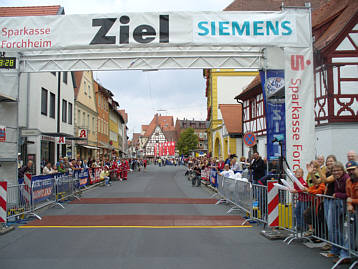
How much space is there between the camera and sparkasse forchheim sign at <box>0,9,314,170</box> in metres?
10.2

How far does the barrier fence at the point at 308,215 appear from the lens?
18.4 ft

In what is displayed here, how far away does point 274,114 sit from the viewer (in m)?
10.4

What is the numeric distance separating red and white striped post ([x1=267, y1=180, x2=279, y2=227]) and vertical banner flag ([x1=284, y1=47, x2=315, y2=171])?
2.10 m

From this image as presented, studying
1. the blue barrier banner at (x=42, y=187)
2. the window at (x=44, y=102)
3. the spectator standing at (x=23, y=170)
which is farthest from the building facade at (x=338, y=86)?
the window at (x=44, y=102)

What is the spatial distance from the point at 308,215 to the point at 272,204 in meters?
0.94

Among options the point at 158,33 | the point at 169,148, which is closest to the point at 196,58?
the point at 158,33

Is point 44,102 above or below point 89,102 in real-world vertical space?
below

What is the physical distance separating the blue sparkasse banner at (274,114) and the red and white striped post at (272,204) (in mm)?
2547

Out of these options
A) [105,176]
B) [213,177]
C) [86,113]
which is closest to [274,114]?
[213,177]

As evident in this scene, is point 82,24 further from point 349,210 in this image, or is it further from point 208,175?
point 208,175

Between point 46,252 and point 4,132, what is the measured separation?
5658 mm

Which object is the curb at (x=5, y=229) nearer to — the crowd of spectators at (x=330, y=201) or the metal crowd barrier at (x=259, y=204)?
the metal crowd barrier at (x=259, y=204)

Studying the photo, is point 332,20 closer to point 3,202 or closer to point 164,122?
point 3,202

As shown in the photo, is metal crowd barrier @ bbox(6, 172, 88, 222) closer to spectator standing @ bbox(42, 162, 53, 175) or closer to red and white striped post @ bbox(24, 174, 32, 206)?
red and white striped post @ bbox(24, 174, 32, 206)
